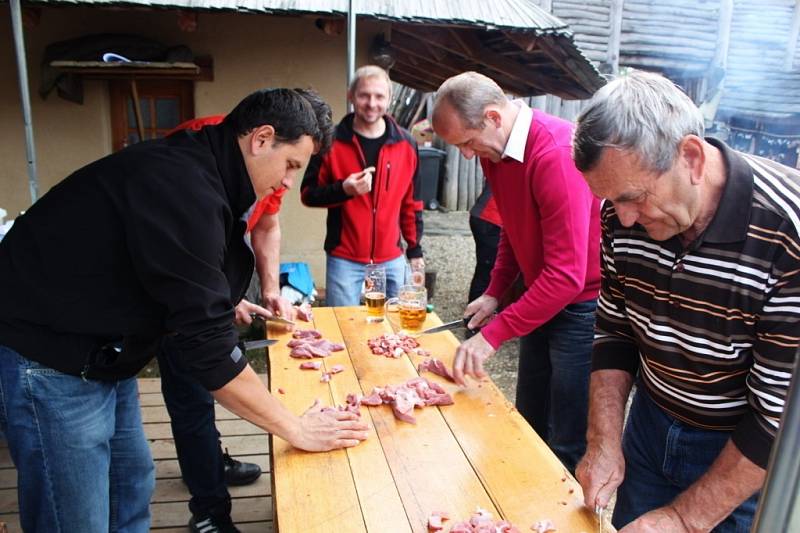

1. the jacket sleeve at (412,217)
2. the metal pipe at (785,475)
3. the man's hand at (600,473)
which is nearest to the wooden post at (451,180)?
the jacket sleeve at (412,217)

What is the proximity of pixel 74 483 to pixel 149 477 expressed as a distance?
499 mm

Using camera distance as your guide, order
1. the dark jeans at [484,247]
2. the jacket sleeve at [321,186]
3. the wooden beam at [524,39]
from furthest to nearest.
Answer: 1. the dark jeans at [484,247]
2. the wooden beam at [524,39]
3. the jacket sleeve at [321,186]

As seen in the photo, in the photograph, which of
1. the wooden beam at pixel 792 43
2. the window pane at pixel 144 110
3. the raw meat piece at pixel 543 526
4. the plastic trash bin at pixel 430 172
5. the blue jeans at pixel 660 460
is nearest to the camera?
the raw meat piece at pixel 543 526

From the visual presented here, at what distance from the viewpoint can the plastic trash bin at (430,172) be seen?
13.3 metres

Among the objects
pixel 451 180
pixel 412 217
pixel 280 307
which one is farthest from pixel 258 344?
pixel 451 180

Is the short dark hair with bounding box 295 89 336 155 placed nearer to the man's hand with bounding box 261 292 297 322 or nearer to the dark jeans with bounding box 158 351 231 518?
the man's hand with bounding box 261 292 297 322

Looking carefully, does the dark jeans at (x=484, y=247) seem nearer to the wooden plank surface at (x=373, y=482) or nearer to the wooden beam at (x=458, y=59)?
the wooden beam at (x=458, y=59)

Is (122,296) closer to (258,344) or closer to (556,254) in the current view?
(258,344)

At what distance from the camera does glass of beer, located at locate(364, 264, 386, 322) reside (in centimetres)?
315

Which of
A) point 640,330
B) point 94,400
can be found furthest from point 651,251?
point 94,400

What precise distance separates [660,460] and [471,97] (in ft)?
5.00

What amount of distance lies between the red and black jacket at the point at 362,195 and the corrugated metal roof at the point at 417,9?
1401 millimetres

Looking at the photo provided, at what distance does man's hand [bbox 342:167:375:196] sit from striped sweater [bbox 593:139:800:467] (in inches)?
86.0

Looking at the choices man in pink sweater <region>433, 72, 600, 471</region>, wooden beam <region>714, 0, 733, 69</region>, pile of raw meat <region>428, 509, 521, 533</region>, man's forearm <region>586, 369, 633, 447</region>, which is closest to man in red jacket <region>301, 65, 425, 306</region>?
man in pink sweater <region>433, 72, 600, 471</region>
